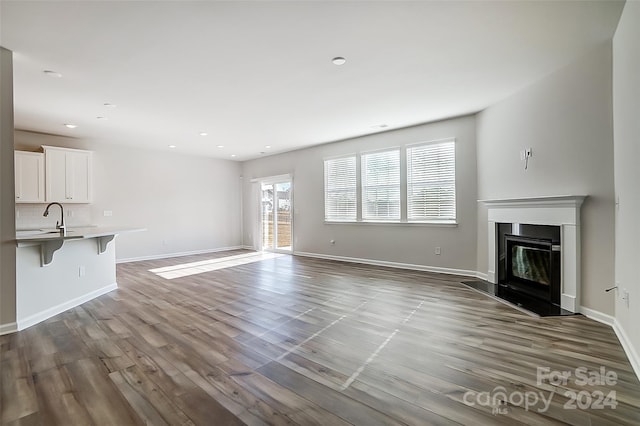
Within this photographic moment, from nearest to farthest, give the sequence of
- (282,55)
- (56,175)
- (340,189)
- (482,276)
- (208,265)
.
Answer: (282,55) < (482,276) < (56,175) < (208,265) < (340,189)

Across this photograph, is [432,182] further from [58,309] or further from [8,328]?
[8,328]

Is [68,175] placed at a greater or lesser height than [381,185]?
greater

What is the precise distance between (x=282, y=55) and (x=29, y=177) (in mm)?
5502

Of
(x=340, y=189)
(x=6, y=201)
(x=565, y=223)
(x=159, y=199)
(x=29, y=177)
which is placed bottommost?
(x=565, y=223)

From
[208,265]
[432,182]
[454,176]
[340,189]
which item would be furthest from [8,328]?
[454,176]

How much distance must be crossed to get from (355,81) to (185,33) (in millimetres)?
1906

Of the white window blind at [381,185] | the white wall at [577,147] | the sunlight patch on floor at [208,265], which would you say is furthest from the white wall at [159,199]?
the white wall at [577,147]

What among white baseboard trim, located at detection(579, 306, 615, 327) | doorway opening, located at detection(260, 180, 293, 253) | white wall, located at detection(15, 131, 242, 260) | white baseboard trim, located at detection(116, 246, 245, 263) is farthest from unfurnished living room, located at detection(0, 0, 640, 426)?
doorway opening, located at detection(260, 180, 293, 253)

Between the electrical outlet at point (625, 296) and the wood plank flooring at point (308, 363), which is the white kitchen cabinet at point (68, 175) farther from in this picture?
the electrical outlet at point (625, 296)

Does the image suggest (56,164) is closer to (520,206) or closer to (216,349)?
(216,349)

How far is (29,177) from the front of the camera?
17.7 feet

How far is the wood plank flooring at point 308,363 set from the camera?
5.67ft

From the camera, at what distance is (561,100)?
11.4 feet

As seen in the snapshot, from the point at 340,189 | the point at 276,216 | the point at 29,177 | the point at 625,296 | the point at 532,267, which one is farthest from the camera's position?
the point at 276,216
